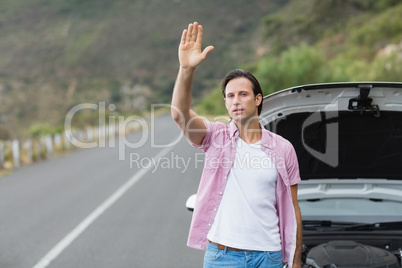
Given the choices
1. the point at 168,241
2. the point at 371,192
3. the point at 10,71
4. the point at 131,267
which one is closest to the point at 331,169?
the point at 371,192

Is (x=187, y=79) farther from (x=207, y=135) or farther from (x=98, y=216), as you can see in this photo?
(x=98, y=216)

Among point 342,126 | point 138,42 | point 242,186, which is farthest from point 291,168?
point 138,42

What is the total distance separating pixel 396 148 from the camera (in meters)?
4.55

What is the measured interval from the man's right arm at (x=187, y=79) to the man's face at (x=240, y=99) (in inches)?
8.2

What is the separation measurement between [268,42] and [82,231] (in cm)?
8351

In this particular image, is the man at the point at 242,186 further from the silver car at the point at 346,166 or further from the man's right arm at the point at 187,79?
the silver car at the point at 346,166

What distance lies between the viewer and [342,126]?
4.49 metres

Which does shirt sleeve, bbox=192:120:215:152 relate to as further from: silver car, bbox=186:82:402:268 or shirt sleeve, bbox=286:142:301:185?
silver car, bbox=186:82:402:268

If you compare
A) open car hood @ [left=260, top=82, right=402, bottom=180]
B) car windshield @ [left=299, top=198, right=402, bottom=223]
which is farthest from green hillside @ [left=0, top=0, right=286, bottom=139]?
open car hood @ [left=260, top=82, right=402, bottom=180]

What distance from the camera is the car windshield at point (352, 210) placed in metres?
5.11

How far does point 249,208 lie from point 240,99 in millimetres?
578

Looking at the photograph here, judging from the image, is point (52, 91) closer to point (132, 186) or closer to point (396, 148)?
point (132, 186)

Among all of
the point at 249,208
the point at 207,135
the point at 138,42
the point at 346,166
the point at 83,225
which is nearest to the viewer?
the point at 249,208

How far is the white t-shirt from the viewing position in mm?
3238
